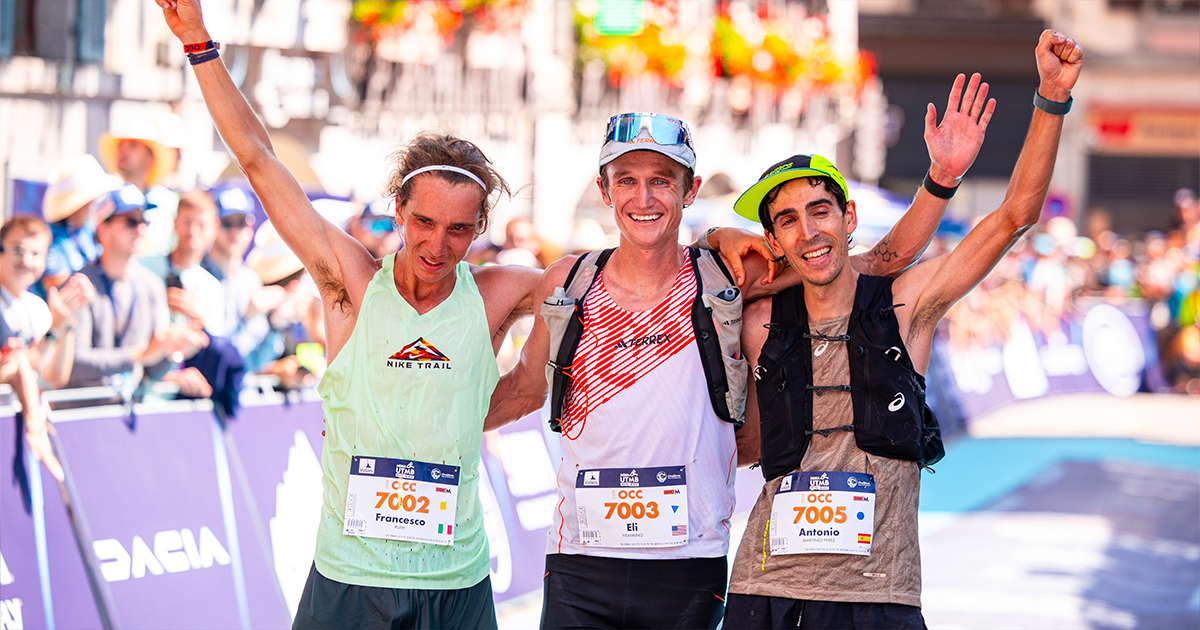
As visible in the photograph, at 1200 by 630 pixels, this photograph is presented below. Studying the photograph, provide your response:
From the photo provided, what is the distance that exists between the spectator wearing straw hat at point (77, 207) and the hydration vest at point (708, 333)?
3.17 metres

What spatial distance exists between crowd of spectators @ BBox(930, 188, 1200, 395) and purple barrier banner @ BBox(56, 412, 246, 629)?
36.4ft

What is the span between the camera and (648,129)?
341 cm

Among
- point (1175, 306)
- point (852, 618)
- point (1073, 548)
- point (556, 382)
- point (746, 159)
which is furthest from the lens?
point (746, 159)

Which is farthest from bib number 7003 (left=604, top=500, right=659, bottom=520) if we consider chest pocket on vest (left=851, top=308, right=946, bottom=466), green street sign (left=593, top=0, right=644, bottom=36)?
green street sign (left=593, top=0, right=644, bottom=36)

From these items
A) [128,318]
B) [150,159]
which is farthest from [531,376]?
[150,159]

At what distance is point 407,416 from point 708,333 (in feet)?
2.91

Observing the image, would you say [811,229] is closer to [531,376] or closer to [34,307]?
[531,376]

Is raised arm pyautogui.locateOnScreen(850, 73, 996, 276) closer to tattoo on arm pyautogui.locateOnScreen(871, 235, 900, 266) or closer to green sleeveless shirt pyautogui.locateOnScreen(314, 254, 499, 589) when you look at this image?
tattoo on arm pyautogui.locateOnScreen(871, 235, 900, 266)

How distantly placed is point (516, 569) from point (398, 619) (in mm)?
3530

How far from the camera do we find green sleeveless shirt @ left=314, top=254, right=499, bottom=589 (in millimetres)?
3338

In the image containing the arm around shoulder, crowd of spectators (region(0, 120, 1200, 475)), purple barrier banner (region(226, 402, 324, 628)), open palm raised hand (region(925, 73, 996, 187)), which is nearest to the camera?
open palm raised hand (region(925, 73, 996, 187))

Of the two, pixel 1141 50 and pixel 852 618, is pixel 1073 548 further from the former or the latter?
pixel 1141 50

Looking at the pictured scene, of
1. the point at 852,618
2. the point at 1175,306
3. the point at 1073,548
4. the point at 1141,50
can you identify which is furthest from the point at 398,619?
the point at 1141,50

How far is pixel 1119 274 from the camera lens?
20.6 metres
